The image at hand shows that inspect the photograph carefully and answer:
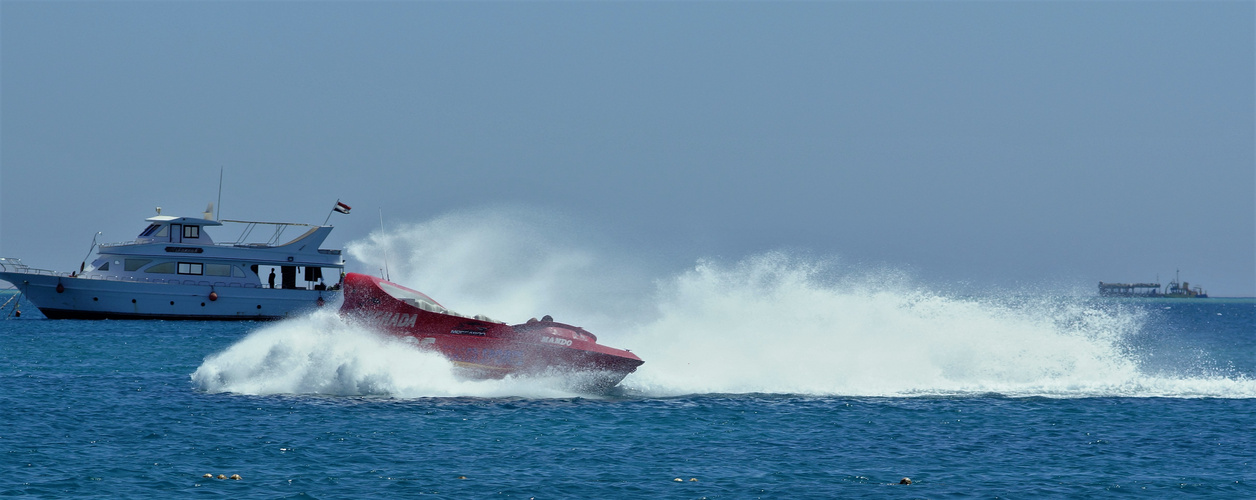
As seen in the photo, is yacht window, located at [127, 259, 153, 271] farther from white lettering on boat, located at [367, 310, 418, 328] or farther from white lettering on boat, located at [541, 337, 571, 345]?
white lettering on boat, located at [541, 337, 571, 345]

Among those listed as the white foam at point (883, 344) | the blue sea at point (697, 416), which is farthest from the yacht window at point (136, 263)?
the white foam at point (883, 344)

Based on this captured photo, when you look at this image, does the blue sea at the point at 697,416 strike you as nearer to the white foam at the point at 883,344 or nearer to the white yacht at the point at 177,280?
the white foam at the point at 883,344

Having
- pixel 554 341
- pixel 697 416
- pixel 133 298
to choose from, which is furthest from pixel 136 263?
pixel 697 416

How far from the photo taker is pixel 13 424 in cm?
2228

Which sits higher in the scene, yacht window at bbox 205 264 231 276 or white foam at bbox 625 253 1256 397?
yacht window at bbox 205 264 231 276

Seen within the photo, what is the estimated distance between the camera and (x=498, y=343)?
1046 inches

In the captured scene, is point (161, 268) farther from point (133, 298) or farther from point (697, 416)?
point (697, 416)

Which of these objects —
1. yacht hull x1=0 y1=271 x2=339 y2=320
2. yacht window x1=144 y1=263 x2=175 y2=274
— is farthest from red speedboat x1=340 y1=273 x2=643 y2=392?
yacht window x1=144 y1=263 x2=175 y2=274

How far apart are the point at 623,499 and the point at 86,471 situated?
335 inches

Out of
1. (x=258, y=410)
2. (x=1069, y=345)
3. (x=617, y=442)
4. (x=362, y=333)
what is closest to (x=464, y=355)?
(x=362, y=333)

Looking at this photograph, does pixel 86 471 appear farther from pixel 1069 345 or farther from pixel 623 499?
pixel 1069 345

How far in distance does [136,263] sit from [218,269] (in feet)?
16.6

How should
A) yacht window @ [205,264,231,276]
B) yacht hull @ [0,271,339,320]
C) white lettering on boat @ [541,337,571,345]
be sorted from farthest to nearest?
yacht window @ [205,264,231,276] < yacht hull @ [0,271,339,320] < white lettering on boat @ [541,337,571,345]

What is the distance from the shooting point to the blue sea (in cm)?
1770
